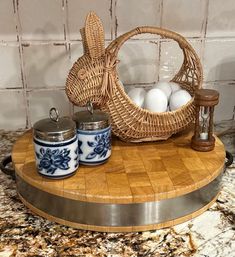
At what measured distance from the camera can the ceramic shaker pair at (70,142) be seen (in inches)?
24.2

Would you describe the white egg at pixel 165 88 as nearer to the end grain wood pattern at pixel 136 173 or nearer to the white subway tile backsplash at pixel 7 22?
the end grain wood pattern at pixel 136 173

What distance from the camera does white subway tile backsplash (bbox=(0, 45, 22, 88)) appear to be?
92cm

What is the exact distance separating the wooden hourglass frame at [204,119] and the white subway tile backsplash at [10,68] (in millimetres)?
468

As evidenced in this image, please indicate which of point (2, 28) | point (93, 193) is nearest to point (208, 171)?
point (93, 193)

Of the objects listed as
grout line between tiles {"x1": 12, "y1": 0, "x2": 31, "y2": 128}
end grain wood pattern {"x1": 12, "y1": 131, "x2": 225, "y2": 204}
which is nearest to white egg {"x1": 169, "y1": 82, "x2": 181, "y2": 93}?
end grain wood pattern {"x1": 12, "y1": 131, "x2": 225, "y2": 204}

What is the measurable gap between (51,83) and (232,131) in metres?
0.51

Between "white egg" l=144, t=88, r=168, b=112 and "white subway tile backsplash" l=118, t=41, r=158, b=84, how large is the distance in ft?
0.80

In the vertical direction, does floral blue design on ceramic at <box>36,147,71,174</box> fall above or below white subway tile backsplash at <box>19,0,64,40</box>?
below

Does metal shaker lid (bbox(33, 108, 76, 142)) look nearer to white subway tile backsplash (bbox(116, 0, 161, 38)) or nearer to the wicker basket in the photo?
the wicker basket

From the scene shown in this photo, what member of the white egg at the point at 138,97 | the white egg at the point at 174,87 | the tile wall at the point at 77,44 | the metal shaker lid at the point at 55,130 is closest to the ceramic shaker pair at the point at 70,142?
the metal shaker lid at the point at 55,130

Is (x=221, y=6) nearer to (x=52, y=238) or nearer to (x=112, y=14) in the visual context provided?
(x=112, y=14)

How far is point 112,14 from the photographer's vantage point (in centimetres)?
92


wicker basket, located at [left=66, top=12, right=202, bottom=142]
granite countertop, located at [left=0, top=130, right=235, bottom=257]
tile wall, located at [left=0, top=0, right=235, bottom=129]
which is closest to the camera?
granite countertop, located at [left=0, top=130, right=235, bottom=257]

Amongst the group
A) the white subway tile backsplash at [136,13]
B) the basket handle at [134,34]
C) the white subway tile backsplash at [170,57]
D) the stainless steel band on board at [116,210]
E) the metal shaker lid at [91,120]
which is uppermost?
the white subway tile backsplash at [136,13]
